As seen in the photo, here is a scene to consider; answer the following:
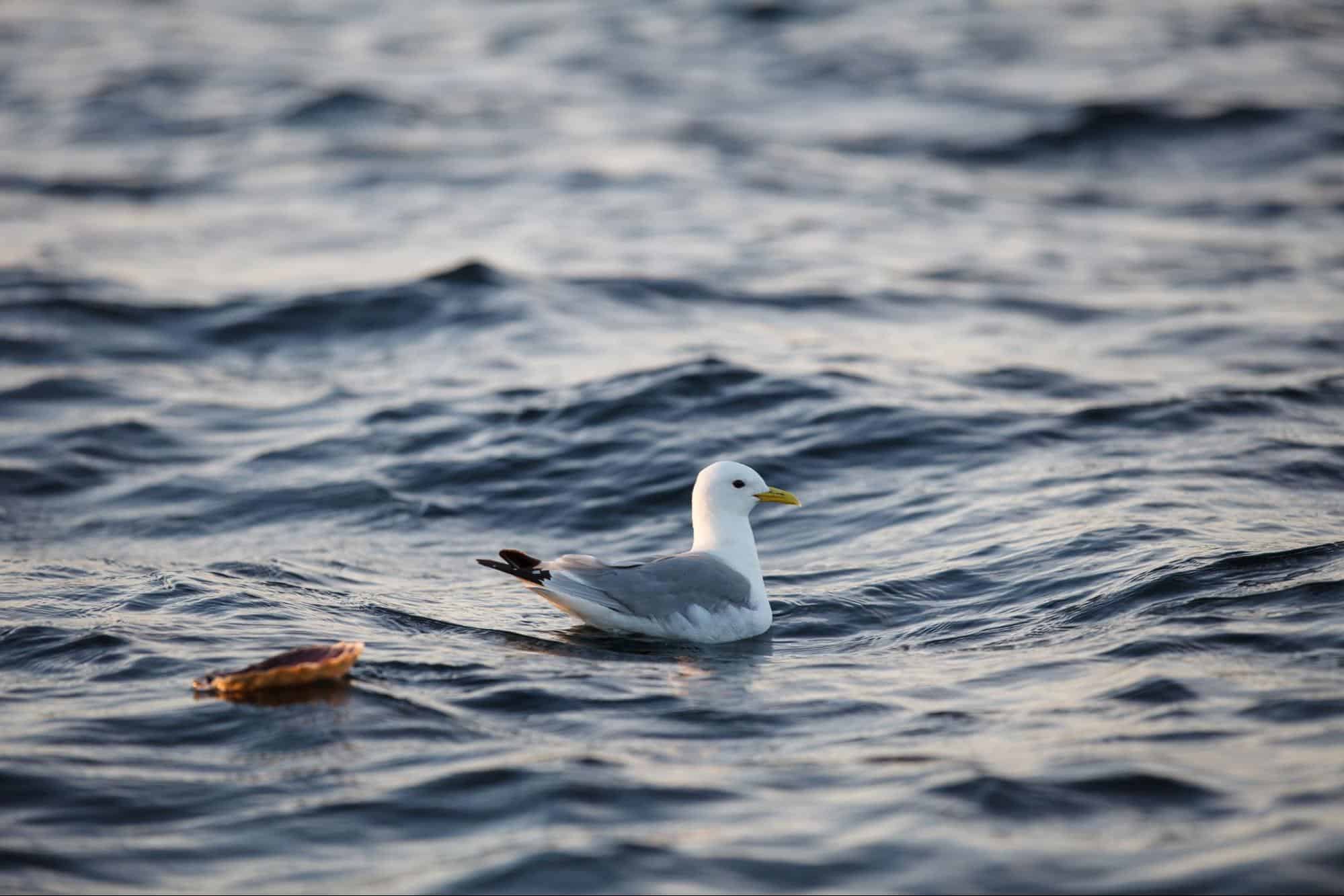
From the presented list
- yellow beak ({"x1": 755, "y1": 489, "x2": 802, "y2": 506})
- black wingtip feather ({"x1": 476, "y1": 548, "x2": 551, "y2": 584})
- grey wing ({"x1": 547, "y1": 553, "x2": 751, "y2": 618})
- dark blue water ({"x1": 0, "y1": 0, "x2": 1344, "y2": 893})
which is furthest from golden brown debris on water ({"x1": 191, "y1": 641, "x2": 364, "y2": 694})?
yellow beak ({"x1": 755, "y1": 489, "x2": 802, "y2": 506})

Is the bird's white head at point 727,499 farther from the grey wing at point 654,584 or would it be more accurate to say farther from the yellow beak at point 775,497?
the grey wing at point 654,584

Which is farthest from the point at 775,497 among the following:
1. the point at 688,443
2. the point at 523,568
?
the point at 688,443

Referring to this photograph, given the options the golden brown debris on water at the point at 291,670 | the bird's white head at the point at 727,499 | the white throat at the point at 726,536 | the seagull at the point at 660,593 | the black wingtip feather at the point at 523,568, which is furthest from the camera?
the bird's white head at the point at 727,499

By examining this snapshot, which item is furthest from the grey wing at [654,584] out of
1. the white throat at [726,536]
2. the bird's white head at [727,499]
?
the bird's white head at [727,499]

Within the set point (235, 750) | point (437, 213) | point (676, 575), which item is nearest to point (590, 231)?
point (437, 213)

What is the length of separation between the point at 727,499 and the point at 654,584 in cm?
86

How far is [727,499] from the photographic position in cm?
855

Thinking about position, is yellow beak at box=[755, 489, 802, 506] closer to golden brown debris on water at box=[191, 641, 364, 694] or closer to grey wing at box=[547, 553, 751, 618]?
grey wing at box=[547, 553, 751, 618]

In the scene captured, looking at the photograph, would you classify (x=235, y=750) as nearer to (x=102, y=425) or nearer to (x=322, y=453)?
(x=322, y=453)

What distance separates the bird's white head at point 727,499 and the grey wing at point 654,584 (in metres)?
0.40

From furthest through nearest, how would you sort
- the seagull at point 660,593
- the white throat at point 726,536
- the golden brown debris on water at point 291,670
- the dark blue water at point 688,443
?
the white throat at point 726,536 < the seagull at point 660,593 < the golden brown debris on water at point 291,670 < the dark blue water at point 688,443

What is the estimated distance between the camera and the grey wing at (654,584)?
780 centimetres

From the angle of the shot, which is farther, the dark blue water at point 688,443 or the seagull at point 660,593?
the seagull at point 660,593

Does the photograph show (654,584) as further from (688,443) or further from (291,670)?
(688,443)
